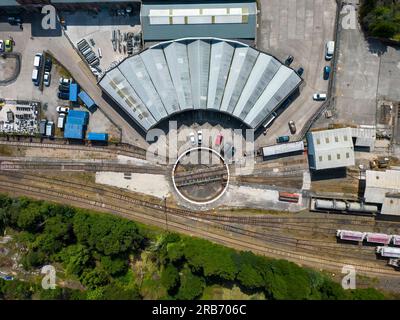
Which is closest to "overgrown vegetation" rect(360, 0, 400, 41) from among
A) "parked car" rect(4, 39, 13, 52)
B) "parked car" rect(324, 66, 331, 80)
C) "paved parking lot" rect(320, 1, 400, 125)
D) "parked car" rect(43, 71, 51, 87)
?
"paved parking lot" rect(320, 1, 400, 125)

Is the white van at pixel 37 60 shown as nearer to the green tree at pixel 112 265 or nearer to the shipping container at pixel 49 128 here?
the shipping container at pixel 49 128

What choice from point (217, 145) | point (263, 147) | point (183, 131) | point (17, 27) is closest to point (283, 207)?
point (263, 147)

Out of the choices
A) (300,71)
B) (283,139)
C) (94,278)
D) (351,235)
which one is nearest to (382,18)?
(300,71)

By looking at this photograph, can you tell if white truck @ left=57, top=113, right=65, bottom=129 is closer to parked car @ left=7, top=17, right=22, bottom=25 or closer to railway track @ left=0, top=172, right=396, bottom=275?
railway track @ left=0, top=172, right=396, bottom=275

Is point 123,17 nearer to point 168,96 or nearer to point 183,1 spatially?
point 183,1

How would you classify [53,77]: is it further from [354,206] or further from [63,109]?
[354,206]
